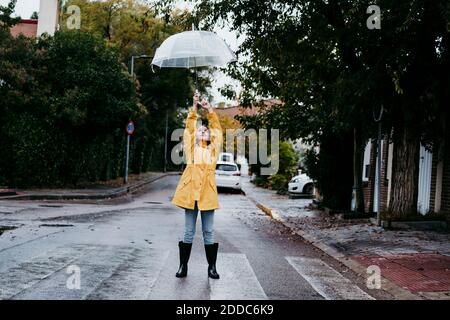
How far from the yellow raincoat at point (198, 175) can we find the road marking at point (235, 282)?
0.92 meters

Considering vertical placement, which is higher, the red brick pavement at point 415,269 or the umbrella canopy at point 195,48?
the umbrella canopy at point 195,48

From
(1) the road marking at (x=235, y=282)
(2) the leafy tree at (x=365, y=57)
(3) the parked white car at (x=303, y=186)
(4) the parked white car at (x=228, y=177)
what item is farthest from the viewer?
→ (4) the parked white car at (x=228, y=177)

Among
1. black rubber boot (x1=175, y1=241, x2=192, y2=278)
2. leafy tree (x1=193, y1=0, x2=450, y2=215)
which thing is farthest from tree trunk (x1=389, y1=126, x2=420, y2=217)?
black rubber boot (x1=175, y1=241, x2=192, y2=278)

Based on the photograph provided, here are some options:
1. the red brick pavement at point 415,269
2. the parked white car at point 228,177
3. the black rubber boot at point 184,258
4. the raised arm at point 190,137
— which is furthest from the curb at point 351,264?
the parked white car at point 228,177

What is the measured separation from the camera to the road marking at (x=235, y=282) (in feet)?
19.0

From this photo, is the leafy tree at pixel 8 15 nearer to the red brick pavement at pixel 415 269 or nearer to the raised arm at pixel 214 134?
the raised arm at pixel 214 134

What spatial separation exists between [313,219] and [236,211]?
12.5ft

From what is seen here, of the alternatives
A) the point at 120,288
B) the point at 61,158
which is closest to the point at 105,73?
the point at 61,158

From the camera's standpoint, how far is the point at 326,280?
23.5 ft

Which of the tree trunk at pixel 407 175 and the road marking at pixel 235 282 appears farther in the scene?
the tree trunk at pixel 407 175

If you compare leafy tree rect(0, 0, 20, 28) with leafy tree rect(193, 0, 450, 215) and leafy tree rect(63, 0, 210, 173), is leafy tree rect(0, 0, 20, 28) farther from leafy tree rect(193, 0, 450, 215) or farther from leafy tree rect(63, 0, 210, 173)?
leafy tree rect(63, 0, 210, 173)

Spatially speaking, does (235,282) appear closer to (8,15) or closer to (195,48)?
(195,48)
